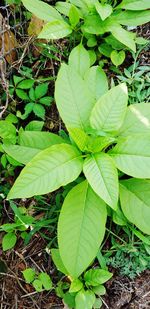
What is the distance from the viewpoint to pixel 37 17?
2.46m

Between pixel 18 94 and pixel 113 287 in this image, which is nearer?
pixel 113 287

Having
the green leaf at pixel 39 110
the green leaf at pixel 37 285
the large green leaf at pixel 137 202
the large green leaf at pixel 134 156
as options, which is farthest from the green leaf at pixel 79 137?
the green leaf at pixel 37 285

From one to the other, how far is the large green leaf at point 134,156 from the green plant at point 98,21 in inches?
24.7

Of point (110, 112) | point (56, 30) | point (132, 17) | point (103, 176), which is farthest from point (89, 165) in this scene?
point (132, 17)

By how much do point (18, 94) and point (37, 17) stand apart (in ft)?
1.54

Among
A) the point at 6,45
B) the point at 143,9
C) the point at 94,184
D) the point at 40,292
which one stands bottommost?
the point at 40,292

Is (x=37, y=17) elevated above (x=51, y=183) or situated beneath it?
elevated above

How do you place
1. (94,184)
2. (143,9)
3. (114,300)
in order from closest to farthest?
(94,184) → (114,300) → (143,9)

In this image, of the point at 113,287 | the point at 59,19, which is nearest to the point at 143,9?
the point at 59,19

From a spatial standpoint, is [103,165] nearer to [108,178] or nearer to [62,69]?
[108,178]

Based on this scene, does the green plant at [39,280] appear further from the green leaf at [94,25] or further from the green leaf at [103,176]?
the green leaf at [94,25]

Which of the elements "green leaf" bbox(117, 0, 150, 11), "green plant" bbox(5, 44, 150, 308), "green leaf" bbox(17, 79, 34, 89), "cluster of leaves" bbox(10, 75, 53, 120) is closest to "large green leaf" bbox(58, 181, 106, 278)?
"green plant" bbox(5, 44, 150, 308)

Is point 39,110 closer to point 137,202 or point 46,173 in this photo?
point 46,173

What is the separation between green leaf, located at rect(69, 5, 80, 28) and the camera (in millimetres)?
2285
